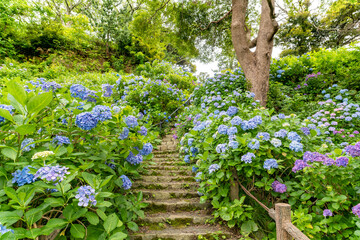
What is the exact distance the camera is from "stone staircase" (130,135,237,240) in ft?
6.63

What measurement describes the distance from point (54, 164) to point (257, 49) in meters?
4.58

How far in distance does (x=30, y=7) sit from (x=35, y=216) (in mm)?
11051

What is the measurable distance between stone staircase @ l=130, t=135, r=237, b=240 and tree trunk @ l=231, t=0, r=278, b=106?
2.52 m

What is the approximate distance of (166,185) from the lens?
291 cm

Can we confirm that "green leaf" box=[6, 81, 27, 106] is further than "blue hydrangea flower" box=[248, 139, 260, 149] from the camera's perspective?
No

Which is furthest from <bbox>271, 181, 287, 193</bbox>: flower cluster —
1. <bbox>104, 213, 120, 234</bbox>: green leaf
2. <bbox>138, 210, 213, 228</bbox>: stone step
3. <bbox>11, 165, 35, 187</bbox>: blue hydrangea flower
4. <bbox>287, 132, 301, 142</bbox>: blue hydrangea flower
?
<bbox>11, 165, 35, 187</bbox>: blue hydrangea flower

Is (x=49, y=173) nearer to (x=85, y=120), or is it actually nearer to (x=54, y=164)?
(x=54, y=164)

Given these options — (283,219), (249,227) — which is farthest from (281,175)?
(283,219)

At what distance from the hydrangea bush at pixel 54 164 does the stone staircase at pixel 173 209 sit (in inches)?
20.2

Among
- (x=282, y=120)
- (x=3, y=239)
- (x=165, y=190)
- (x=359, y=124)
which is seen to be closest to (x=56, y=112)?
(x=3, y=239)

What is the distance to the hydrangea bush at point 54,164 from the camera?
0.92 m

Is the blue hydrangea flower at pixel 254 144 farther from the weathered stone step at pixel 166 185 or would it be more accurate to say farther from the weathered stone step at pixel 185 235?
the weathered stone step at pixel 166 185

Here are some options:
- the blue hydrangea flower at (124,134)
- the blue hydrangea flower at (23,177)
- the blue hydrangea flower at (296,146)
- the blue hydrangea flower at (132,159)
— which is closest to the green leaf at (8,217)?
the blue hydrangea flower at (23,177)

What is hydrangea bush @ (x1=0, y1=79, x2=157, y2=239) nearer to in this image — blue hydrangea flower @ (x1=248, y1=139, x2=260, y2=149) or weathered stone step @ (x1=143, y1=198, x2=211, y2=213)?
weathered stone step @ (x1=143, y1=198, x2=211, y2=213)
